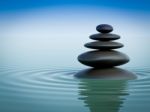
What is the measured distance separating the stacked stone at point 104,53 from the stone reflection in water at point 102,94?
40.3 inches

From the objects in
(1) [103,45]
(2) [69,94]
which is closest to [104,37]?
(1) [103,45]

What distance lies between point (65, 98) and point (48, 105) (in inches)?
56.2

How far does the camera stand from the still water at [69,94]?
13.2m

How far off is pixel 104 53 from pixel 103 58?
352mm

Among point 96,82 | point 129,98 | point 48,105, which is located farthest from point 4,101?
point 96,82

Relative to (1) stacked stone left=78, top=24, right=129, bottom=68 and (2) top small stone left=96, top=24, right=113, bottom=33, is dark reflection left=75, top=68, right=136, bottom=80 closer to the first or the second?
(1) stacked stone left=78, top=24, right=129, bottom=68

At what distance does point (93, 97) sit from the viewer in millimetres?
15211

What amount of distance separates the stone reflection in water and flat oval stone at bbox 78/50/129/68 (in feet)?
3.13

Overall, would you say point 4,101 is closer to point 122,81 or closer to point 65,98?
point 65,98

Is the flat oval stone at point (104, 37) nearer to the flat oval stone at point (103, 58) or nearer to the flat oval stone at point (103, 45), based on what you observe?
the flat oval stone at point (103, 45)

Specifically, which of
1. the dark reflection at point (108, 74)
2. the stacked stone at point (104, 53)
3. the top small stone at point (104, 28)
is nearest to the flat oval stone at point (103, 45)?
the stacked stone at point (104, 53)

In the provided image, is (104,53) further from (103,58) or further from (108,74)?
(108,74)

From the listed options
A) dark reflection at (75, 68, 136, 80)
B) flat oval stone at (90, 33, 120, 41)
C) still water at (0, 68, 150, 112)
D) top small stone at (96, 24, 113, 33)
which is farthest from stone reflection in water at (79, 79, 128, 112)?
top small stone at (96, 24, 113, 33)

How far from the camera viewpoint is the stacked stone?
20.1 m
